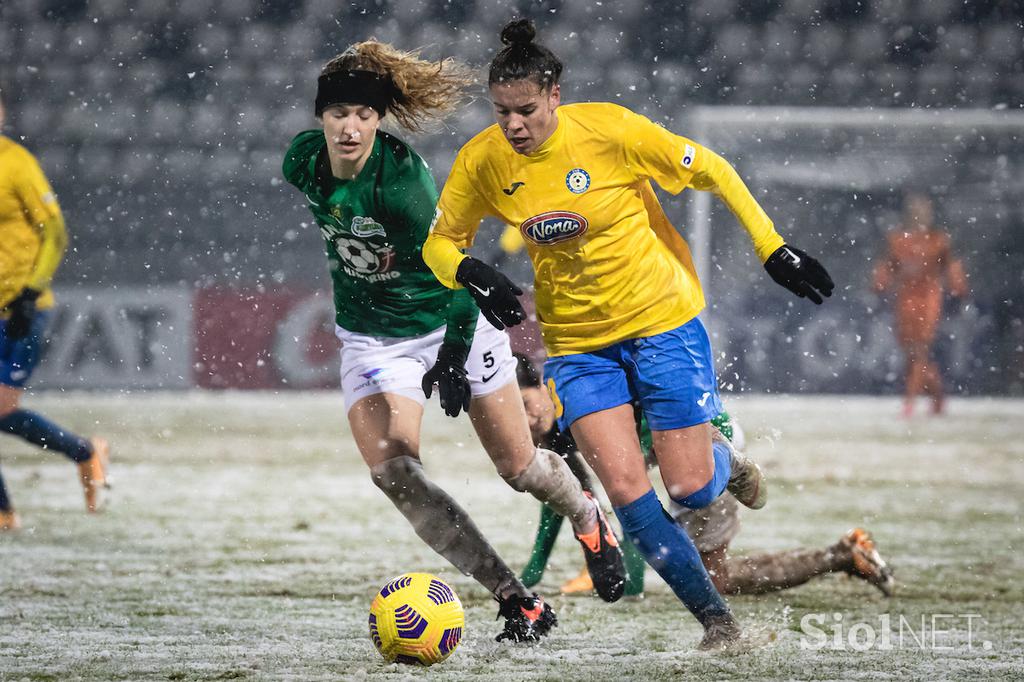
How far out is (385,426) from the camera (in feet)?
14.1

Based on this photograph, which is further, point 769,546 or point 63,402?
point 63,402

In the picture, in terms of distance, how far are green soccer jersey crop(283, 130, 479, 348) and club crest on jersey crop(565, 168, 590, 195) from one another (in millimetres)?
499

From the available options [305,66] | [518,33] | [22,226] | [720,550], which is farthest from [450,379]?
[305,66]

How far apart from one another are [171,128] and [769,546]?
10414mm

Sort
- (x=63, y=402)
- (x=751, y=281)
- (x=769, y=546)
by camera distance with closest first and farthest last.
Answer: (x=769, y=546)
(x=63, y=402)
(x=751, y=281)

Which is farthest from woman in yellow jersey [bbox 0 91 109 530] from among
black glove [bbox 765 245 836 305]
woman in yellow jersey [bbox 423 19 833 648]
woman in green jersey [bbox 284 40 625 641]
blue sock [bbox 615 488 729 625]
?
black glove [bbox 765 245 836 305]

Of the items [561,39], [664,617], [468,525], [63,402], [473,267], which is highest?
[561,39]

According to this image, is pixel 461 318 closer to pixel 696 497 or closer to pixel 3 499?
pixel 696 497

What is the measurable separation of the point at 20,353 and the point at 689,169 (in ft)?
12.3

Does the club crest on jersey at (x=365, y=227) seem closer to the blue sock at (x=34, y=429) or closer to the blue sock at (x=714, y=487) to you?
the blue sock at (x=714, y=487)

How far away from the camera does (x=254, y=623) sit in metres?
→ 4.45

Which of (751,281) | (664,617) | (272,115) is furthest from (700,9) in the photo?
(664,617)

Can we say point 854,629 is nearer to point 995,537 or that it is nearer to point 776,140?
point 995,537

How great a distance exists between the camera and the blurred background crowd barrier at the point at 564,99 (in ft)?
43.4
